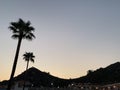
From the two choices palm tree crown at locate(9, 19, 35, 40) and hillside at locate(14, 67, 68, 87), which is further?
hillside at locate(14, 67, 68, 87)

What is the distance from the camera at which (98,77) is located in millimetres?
108750

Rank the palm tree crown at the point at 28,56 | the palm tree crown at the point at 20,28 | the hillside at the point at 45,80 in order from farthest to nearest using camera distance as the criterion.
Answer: the hillside at the point at 45,80
the palm tree crown at the point at 28,56
the palm tree crown at the point at 20,28

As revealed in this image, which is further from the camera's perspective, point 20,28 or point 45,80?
point 45,80

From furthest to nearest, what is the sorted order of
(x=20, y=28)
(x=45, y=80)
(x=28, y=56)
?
(x=45, y=80), (x=28, y=56), (x=20, y=28)

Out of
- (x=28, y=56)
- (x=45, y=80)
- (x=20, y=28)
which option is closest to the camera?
(x=20, y=28)

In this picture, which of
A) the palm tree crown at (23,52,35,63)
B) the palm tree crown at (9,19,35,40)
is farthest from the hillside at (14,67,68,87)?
the palm tree crown at (9,19,35,40)

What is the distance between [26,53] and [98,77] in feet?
129

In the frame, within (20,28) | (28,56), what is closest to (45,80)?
(28,56)

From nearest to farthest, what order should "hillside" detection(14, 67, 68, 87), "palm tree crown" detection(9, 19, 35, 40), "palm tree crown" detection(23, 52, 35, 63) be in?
1. "palm tree crown" detection(9, 19, 35, 40)
2. "palm tree crown" detection(23, 52, 35, 63)
3. "hillside" detection(14, 67, 68, 87)

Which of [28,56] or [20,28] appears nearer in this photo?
[20,28]

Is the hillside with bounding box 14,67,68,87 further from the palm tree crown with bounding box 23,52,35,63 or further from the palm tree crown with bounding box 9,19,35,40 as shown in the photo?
the palm tree crown with bounding box 9,19,35,40

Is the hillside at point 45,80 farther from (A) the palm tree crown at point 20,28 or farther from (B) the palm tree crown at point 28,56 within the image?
(A) the palm tree crown at point 20,28

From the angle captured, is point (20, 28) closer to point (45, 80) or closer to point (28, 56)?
point (28, 56)

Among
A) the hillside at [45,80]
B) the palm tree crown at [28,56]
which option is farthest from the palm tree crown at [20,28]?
the hillside at [45,80]
